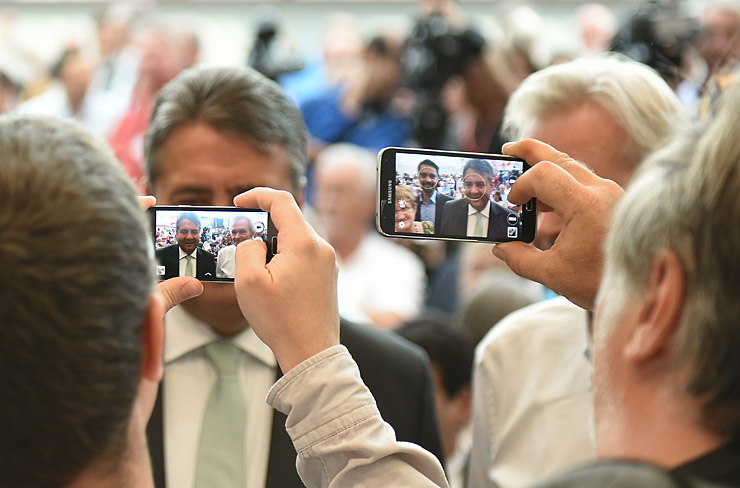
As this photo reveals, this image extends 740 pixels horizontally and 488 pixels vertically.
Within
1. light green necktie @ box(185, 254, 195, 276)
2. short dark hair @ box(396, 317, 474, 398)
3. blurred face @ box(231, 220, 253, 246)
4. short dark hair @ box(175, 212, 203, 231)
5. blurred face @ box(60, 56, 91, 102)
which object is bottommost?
short dark hair @ box(396, 317, 474, 398)

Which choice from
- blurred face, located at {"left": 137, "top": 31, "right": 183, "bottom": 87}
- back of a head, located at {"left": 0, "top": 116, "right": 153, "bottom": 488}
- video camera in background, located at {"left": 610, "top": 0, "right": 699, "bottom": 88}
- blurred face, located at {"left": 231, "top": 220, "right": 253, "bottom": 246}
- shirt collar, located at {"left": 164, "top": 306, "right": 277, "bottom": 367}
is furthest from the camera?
blurred face, located at {"left": 137, "top": 31, "right": 183, "bottom": 87}

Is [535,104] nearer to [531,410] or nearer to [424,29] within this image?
[531,410]

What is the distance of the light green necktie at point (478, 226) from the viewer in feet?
5.18

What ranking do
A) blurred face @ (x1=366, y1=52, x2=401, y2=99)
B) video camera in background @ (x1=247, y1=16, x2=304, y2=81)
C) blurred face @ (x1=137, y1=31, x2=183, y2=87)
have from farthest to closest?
1. video camera in background @ (x1=247, y1=16, x2=304, y2=81)
2. blurred face @ (x1=366, y1=52, x2=401, y2=99)
3. blurred face @ (x1=137, y1=31, x2=183, y2=87)

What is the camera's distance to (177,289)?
143cm

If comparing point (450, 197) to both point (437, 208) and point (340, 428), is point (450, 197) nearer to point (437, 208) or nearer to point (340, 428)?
point (437, 208)

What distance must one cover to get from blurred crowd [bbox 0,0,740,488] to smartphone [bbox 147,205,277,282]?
53.7 inches

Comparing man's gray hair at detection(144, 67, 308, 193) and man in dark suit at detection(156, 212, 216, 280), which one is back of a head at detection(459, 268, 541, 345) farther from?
man in dark suit at detection(156, 212, 216, 280)

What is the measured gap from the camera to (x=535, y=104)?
6.88 ft

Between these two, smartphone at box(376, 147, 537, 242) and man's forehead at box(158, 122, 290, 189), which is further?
man's forehead at box(158, 122, 290, 189)

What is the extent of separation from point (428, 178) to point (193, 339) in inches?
24.3

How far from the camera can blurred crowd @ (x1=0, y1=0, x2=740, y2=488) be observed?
340 centimetres

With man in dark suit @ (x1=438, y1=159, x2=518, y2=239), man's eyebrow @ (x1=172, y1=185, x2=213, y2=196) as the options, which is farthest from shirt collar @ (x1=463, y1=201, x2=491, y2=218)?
man's eyebrow @ (x1=172, y1=185, x2=213, y2=196)

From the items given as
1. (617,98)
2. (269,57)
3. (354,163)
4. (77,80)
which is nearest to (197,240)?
(617,98)
